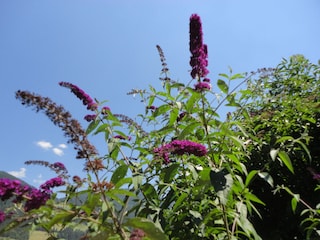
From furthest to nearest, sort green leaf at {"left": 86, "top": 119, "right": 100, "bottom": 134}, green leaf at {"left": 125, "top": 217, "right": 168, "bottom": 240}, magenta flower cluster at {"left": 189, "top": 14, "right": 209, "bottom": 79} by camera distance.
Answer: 1. green leaf at {"left": 86, "top": 119, "right": 100, "bottom": 134}
2. magenta flower cluster at {"left": 189, "top": 14, "right": 209, "bottom": 79}
3. green leaf at {"left": 125, "top": 217, "right": 168, "bottom": 240}

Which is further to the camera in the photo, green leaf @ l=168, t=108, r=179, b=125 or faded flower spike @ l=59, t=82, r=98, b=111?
green leaf @ l=168, t=108, r=179, b=125

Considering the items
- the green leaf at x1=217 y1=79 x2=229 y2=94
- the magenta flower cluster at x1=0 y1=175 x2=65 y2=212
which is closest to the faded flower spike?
the magenta flower cluster at x1=0 y1=175 x2=65 y2=212

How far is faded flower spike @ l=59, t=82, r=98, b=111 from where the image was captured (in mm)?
2322

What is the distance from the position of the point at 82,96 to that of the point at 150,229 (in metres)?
1.24

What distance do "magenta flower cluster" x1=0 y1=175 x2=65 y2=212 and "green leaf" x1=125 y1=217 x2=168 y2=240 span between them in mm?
495

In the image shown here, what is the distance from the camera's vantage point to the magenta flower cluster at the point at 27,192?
66.0 inches

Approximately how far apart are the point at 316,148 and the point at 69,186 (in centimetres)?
403

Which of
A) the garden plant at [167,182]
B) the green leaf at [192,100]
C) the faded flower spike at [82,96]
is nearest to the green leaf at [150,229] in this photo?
the garden plant at [167,182]

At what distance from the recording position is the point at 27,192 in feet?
5.72

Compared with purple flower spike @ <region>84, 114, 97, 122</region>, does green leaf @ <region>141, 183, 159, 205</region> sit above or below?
below

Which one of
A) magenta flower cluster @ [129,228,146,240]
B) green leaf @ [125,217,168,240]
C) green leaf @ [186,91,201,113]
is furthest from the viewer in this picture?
green leaf @ [186,91,201,113]

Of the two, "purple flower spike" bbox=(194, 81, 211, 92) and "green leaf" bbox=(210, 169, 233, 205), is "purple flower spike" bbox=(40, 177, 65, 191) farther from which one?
"purple flower spike" bbox=(194, 81, 211, 92)

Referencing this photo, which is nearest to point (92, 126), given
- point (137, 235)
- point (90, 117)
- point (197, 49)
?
point (90, 117)

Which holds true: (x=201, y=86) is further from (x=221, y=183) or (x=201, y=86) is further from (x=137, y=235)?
(x=137, y=235)
